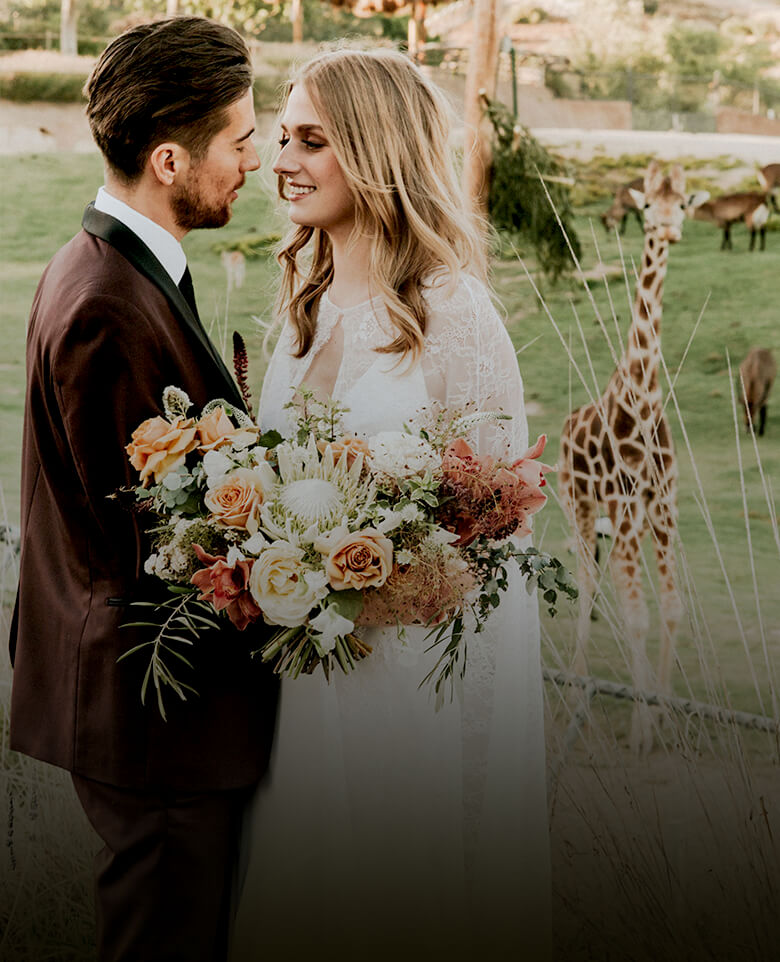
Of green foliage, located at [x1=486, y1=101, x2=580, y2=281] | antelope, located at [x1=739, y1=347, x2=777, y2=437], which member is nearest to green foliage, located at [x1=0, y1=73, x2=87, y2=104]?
green foliage, located at [x1=486, y1=101, x2=580, y2=281]

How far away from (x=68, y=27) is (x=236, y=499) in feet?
26.1

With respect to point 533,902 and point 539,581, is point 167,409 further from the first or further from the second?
point 533,902

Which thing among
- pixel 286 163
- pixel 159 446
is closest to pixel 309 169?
pixel 286 163

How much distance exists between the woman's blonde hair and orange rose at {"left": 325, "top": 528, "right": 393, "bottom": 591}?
0.64 meters

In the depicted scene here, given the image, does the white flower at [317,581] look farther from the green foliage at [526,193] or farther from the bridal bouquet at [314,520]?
the green foliage at [526,193]

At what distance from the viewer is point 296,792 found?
7.02ft

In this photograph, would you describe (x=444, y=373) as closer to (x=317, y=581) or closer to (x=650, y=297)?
(x=317, y=581)

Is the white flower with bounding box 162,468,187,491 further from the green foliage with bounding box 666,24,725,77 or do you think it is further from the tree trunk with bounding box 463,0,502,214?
the green foliage with bounding box 666,24,725,77

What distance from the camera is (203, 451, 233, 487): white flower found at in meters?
1.75

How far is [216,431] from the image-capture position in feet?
5.92

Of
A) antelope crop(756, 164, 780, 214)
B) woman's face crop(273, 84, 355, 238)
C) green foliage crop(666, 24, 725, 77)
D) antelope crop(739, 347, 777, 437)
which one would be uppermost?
green foliage crop(666, 24, 725, 77)

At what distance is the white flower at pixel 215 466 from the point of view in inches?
68.7

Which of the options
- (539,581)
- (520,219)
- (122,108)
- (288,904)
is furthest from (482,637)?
(520,219)

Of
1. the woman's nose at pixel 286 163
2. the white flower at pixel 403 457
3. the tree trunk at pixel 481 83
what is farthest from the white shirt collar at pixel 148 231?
the tree trunk at pixel 481 83
